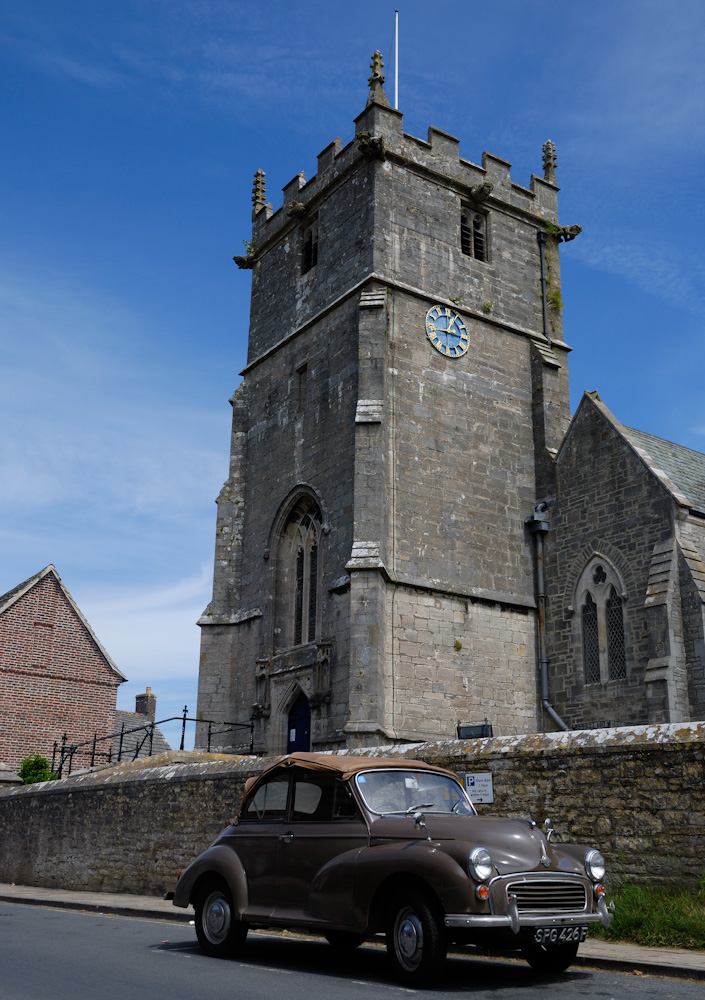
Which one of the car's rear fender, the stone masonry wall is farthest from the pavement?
the stone masonry wall

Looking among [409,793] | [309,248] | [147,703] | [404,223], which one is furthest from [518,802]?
[147,703]

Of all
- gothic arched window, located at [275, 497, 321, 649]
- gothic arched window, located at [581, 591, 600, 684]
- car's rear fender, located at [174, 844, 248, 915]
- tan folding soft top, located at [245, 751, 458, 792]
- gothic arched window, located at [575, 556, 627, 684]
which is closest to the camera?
tan folding soft top, located at [245, 751, 458, 792]

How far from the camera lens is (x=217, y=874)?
28.8 feet

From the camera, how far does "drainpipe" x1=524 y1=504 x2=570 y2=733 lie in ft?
71.7

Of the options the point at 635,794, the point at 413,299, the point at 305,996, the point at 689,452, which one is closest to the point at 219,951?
the point at 305,996

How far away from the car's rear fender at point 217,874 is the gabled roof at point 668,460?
14.0 meters

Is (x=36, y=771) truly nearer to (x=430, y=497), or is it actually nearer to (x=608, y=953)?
(x=430, y=497)

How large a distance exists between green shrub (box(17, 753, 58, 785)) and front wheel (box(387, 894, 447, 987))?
799 inches

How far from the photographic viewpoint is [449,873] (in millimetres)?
6746

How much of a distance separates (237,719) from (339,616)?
5.29m

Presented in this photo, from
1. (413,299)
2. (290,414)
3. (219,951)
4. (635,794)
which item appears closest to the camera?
(219,951)

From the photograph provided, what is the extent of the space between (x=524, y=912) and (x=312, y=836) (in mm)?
1990

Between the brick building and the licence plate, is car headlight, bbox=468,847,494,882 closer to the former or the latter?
the licence plate

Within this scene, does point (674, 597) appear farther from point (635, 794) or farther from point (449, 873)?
point (449, 873)
